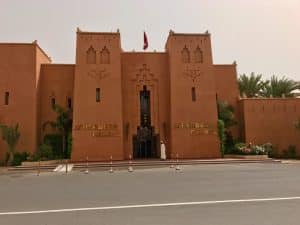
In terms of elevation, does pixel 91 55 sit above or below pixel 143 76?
above

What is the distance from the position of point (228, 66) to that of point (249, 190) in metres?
27.9

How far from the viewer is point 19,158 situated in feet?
102

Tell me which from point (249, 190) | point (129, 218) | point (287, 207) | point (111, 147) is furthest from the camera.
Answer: point (111, 147)

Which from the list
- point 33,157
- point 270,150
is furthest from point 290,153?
point 33,157

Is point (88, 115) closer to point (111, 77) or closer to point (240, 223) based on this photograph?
point (111, 77)

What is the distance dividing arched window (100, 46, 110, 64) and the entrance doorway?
14.1 feet

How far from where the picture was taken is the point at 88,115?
1283 inches

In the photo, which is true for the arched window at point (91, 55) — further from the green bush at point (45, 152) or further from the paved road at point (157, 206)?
the paved road at point (157, 206)

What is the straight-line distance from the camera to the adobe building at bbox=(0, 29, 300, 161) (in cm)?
3247

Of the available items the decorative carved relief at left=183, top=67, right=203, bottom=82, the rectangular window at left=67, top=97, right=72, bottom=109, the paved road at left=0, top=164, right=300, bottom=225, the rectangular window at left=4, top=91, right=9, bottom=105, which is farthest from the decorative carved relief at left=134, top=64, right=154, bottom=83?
the paved road at left=0, top=164, right=300, bottom=225

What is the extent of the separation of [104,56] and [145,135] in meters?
8.19

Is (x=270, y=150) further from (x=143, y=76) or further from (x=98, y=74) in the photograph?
(x=98, y=74)

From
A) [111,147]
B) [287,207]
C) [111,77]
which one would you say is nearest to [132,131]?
[111,147]

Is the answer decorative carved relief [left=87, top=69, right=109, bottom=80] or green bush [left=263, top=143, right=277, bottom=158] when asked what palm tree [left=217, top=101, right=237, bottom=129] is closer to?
green bush [left=263, top=143, right=277, bottom=158]
